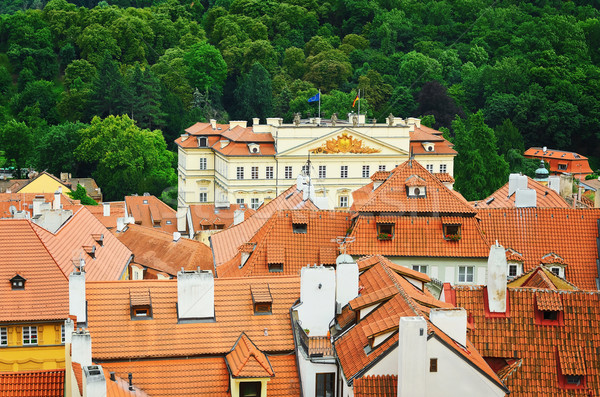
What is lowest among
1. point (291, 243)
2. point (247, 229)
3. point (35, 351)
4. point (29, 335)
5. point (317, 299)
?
point (35, 351)

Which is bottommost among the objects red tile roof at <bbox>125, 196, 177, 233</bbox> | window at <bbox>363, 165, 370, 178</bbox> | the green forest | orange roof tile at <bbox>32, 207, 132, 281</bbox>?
orange roof tile at <bbox>32, 207, 132, 281</bbox>

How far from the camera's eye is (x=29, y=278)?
30703mm

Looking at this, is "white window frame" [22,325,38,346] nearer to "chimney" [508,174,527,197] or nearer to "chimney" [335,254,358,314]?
"chimney" [335,254,358,314]

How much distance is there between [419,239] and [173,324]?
13.9 metres

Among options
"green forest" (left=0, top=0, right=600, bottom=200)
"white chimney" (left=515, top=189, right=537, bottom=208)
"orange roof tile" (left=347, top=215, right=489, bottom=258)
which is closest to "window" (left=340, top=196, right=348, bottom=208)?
"green forest" (left=0, top=0, right=600, bottom=200)

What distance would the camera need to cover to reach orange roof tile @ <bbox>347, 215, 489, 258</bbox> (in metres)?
35.7

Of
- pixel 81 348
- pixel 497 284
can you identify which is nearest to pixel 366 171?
pixel 497 284

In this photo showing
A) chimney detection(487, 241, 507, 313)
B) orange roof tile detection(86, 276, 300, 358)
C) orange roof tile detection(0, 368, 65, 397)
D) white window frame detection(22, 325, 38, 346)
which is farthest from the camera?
white window frame detection(22, 325, 38, 346)

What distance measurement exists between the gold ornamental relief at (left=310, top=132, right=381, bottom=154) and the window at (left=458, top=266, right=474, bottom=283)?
145 feet

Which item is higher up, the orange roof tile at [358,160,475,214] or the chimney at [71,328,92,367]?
the orange roof tile at [358,160,475,214]

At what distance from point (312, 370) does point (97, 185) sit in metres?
68.4

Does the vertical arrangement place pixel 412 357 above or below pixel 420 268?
below

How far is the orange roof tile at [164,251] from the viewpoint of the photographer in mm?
43031

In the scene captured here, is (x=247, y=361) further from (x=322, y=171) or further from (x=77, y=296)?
(x=322, y=171)
